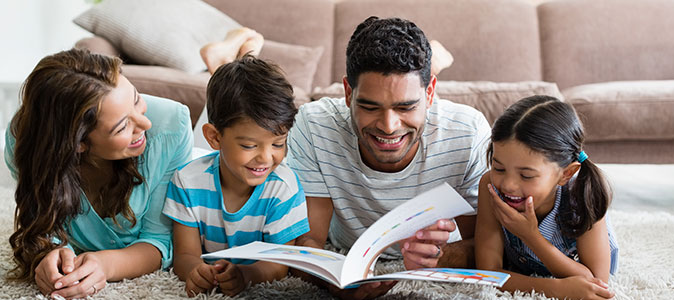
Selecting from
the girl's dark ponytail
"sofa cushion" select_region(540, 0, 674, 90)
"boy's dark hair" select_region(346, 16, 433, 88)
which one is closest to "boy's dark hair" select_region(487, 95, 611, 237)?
the girl's dark ponytail

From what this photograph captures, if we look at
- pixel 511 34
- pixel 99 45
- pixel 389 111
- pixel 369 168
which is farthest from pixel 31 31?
pixel 389 111

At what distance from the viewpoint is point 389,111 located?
4.15 ft

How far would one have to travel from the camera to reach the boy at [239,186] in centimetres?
125

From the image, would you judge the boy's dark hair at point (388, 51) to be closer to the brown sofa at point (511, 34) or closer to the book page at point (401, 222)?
the book page at point (401, 222)

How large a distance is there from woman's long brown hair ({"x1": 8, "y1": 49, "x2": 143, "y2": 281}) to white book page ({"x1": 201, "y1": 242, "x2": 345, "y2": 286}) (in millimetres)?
383

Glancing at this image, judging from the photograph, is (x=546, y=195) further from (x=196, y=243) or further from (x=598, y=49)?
(x=598, y=49)

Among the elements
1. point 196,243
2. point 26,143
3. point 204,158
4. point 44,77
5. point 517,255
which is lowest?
point 517,255

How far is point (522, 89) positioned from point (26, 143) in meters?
1.87

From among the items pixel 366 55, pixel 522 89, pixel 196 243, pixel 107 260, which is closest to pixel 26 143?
pixel 107 260

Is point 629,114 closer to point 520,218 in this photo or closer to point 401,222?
point 520,218

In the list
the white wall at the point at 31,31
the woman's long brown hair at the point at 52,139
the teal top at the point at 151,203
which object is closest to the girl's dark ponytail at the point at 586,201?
the teal top at the point at 151,203

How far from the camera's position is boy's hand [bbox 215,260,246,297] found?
1.19 metres

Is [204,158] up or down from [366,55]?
down

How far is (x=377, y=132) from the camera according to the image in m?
1.30
